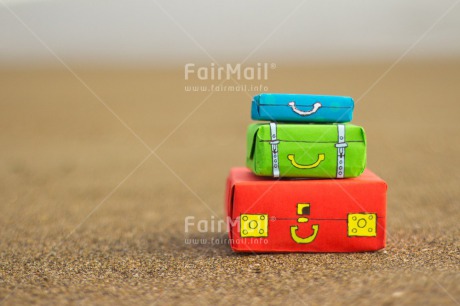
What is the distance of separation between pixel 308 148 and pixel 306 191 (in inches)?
10.8

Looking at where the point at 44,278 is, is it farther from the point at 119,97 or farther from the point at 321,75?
the point at 321,75

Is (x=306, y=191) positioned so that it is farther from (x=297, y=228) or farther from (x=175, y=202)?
(x=175, y=202)

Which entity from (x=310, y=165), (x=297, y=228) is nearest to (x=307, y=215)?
(x=297, y=228)

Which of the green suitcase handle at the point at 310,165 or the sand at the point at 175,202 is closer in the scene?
the sand at the point at 175,202

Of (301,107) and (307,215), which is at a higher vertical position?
(301,107)

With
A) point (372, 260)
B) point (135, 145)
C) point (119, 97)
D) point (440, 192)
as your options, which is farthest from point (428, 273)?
point (119, 97)

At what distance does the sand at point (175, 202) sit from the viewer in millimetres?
3250

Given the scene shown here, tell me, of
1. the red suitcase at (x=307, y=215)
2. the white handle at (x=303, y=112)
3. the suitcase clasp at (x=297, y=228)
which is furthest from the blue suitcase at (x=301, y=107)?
the suitcase clasp at (x=297, y=228)

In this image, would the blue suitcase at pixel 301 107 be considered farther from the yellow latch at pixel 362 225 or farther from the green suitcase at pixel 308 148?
the yellow latch at pixel 362 225

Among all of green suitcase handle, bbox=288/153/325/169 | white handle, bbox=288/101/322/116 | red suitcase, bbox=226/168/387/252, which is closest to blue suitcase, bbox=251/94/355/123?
white handle, bbox=288/101/322/116

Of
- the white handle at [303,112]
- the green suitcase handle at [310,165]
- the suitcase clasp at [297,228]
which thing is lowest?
the suitcase clasp at [297,228]

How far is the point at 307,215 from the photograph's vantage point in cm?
389

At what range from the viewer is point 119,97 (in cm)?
1672

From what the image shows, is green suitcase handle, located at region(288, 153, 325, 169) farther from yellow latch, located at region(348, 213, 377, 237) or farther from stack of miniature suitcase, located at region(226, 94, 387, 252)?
yellow latch, located at region(348, 213, 377, 237)
